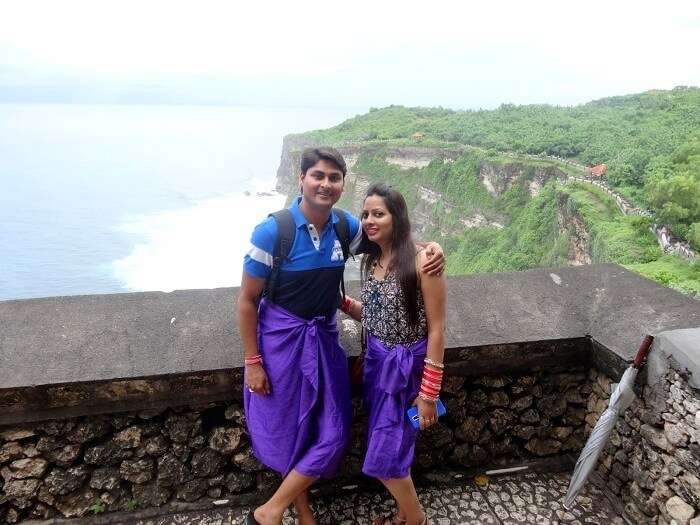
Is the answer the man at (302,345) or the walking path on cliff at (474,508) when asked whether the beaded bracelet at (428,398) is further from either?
the walking path on cliff at (474,508)

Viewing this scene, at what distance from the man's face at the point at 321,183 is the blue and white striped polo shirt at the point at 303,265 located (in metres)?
0.10

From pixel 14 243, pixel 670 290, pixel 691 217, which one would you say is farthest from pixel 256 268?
pixel 14 243

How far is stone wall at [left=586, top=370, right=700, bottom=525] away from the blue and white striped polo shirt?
1765 millimetres


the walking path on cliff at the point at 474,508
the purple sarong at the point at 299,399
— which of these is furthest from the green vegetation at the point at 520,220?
the purple sarong at the point at 299,399

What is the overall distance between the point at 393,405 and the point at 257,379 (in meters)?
0.63

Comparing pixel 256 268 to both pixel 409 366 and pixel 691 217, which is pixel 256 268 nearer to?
pixel 409 366

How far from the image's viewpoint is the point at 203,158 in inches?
6801

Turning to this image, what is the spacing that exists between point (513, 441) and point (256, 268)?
211 cm

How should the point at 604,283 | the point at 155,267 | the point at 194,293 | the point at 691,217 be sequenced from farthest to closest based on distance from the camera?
the point at 155,267 < the point at 691,217 < the point at 604,283 < the point at 194,293

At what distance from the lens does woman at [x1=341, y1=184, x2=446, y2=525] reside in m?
2.32

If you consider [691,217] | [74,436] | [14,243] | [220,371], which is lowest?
[14,243]

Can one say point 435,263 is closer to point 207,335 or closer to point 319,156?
point 319,156

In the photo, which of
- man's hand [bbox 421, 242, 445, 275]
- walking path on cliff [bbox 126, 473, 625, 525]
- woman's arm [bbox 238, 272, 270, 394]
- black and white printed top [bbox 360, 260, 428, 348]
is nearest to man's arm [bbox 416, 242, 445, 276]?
man's hand [bbox 421, 242, 445, 275]

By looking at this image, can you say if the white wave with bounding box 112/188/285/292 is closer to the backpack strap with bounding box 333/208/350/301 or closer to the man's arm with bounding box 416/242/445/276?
the backpack strap with bounding box 333/208/350/301
